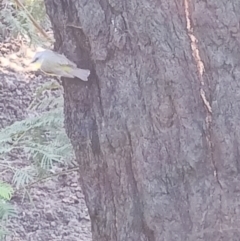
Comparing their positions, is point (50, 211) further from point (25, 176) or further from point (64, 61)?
point (64, 61)

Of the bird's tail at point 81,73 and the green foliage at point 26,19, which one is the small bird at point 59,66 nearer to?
the bird's tail at point 81,73

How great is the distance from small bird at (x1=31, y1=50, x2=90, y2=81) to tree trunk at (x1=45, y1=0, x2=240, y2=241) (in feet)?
0.08

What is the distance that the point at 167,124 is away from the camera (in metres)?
1.41

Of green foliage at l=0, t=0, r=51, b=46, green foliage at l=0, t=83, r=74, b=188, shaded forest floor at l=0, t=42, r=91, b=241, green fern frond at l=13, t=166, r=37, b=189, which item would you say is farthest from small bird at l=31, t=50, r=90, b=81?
shaded forest floor at l=0, t=42, r=91, b=241

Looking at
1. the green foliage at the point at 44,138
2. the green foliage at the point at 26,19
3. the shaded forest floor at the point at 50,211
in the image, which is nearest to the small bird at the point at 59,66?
the green foliage at the point at 44,138

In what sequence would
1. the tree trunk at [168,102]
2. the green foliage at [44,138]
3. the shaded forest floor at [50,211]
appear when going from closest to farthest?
1. the tree trunk at [168,102]
2. the green foliage at [44,138]
3. the shaded forest floor at [50,211]

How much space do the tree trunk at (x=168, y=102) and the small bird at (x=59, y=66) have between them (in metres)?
0.03

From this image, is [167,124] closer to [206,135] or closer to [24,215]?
[206,135]

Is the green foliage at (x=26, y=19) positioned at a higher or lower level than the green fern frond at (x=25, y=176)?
higher

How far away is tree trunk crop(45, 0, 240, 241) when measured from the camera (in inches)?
54.7

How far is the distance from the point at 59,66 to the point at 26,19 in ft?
7.37

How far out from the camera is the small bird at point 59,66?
146 cm

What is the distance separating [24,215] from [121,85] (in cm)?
240

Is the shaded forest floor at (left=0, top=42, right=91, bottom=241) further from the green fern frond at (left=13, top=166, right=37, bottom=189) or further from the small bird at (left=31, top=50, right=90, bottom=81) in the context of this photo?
the small bird at (left=31, top=50, right=90, bottom=81)
